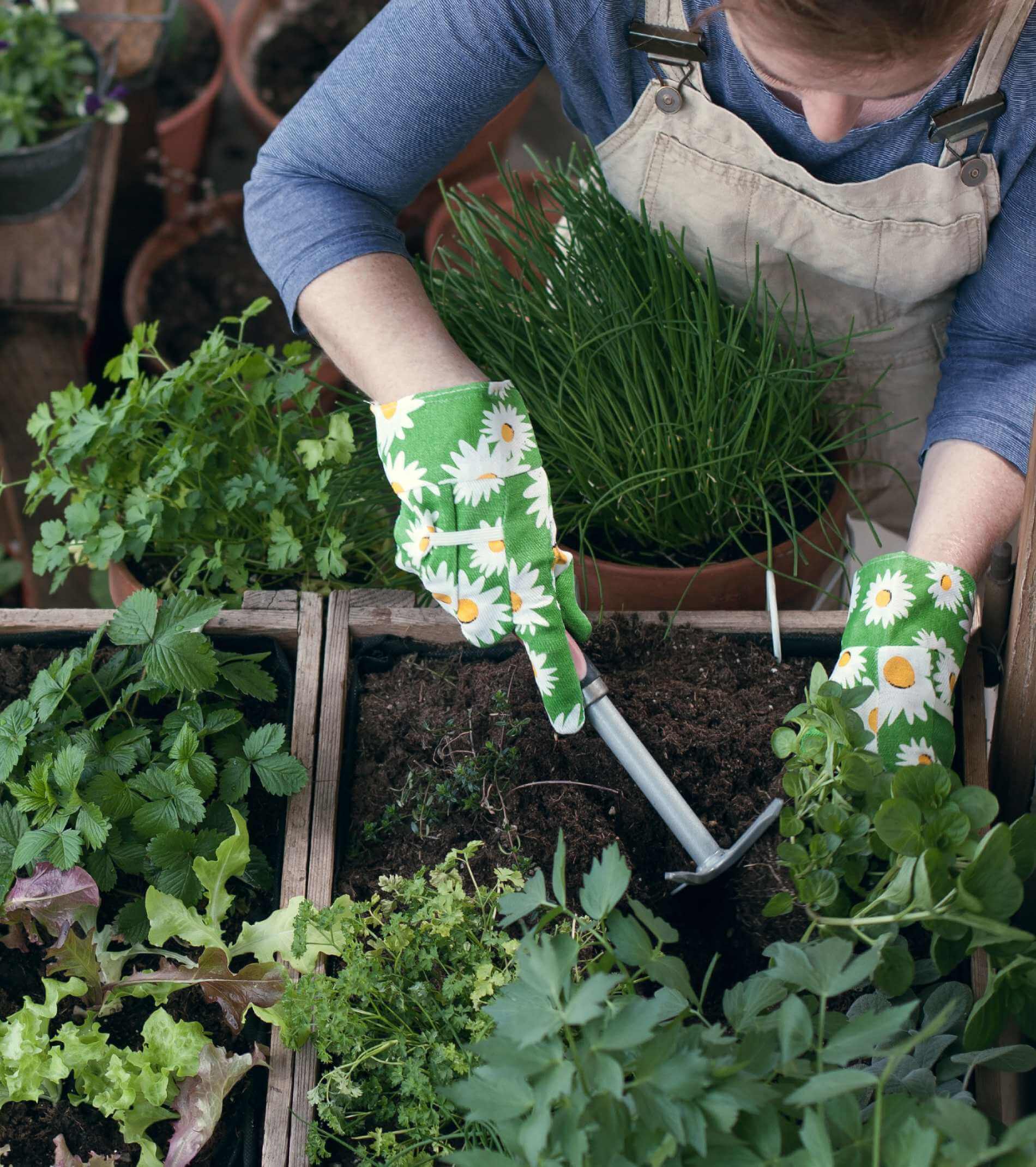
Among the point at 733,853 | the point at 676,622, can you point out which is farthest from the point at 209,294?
the point at 733,853

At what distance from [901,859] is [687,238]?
2.28ft

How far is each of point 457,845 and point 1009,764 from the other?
1.47ft

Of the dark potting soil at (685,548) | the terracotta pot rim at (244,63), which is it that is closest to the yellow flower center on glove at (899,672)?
the dark potting soil at (685,548)

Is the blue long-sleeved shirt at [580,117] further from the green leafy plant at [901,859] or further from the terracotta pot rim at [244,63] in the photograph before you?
the terracotta pot rim at [244,63]

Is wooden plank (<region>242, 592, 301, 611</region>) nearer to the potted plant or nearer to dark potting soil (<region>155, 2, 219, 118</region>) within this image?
the potted plant

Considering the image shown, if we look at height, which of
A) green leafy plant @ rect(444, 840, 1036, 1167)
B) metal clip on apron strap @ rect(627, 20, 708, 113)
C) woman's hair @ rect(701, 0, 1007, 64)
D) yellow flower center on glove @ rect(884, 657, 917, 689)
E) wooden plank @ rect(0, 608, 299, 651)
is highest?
woman's hair @ rect(701, 0, 1007, 64)

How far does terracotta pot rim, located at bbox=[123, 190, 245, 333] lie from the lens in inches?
76.9

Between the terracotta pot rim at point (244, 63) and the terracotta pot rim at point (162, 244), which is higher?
the terracotta pot rim at point (244, 63)

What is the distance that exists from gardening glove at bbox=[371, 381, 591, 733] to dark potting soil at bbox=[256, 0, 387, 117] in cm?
148

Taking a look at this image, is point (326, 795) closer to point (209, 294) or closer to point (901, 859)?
point (901, 859)

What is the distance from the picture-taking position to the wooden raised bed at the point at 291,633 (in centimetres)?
88

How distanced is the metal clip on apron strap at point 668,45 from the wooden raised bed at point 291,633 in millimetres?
584

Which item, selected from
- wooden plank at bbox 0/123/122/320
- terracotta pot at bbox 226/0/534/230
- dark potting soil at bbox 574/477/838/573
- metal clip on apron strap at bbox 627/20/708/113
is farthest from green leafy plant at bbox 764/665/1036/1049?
terracotta pot at bbox 226/0/534/230

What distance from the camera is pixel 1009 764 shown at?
2.84 ft
